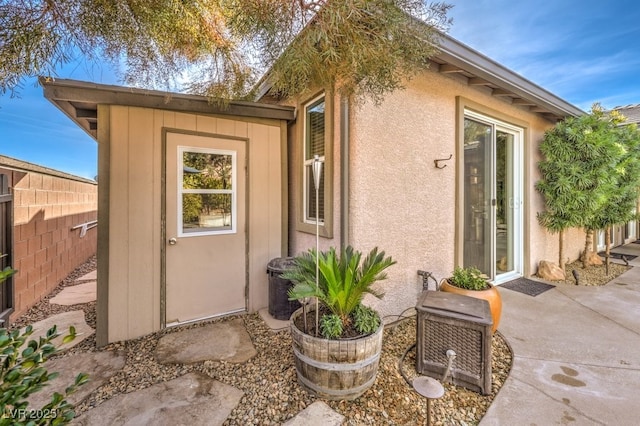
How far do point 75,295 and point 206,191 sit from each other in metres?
2.99

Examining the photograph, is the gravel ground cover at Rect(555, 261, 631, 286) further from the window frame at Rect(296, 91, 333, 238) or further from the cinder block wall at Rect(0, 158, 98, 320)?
the cinder block wall at Rect(0, 158, 98, 320)

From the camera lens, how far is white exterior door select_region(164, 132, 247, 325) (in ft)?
11.0

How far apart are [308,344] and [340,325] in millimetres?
282

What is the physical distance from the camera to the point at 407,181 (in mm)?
3406

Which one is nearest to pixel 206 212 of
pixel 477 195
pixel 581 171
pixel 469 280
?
pixel 469 280

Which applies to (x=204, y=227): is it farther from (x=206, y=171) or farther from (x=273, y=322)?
(x=273, y=322)

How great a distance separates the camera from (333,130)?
322 centimetres

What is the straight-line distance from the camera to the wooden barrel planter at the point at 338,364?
6.61ft

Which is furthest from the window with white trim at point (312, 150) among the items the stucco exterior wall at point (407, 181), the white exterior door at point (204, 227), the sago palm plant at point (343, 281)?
the sago palm plant at point (343, 281)

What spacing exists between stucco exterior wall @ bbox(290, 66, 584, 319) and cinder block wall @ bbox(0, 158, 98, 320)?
3.48 m

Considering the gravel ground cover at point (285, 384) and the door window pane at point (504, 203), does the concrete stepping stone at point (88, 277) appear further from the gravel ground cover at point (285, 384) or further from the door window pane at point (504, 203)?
the door window pane at point (504, 203)

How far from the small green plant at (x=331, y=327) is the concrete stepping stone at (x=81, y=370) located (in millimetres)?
1917

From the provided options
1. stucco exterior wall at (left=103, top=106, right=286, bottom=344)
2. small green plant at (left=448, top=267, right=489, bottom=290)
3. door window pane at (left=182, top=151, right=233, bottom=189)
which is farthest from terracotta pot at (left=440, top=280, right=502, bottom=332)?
stucco exterior wall at (left=103, top=106, right=286, bottom=344)

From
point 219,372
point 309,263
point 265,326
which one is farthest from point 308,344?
point 265,326
